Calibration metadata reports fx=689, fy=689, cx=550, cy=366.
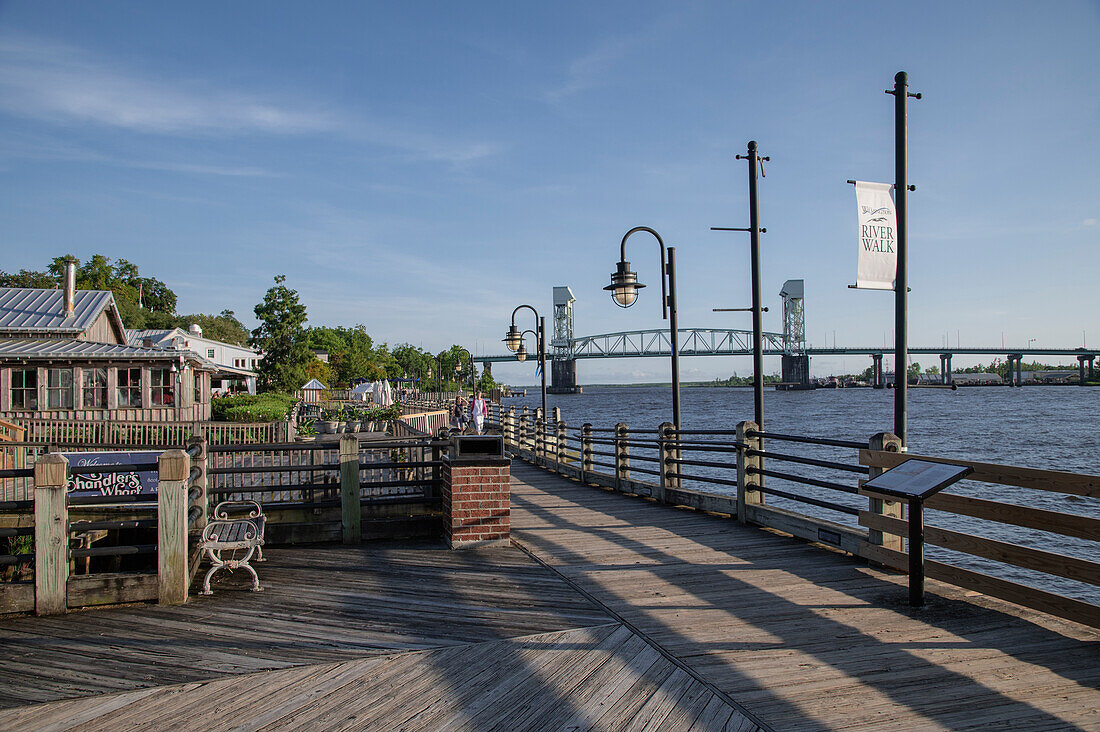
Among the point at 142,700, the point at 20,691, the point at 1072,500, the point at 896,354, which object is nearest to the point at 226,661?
the point at 142,700

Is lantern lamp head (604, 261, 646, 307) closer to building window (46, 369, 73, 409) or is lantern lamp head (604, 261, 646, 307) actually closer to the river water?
the river water

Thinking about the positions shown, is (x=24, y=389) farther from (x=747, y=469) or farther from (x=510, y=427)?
(x=747, y=469)

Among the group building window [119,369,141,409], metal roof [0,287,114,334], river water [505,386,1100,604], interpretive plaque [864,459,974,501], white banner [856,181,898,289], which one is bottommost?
river water [505,386,1100,604]

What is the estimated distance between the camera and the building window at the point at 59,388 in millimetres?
18875

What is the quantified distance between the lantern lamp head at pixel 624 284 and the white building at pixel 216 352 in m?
26.0

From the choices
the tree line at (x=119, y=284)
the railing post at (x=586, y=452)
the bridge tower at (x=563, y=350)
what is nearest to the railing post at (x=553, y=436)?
the railing post at (x=586, y=452)

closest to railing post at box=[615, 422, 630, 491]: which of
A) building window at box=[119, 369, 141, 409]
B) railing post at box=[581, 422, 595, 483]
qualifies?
railing post at box=[581, 422, 595, 483]

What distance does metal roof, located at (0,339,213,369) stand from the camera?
18016 mm

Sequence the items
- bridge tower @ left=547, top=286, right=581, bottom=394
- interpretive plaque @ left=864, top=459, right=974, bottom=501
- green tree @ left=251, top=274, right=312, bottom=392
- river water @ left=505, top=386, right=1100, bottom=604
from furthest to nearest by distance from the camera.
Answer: bridge tower @ left=547, top=286, right=581, bottom=394 < green tree @ left=251, top=274, right=312, bottom=392 < river water @ left=505, top=386, right=1100, bottom=604 < interpretive plaque @ left=864, top=459, right=974, bottom=501

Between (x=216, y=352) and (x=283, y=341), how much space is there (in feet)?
20.9

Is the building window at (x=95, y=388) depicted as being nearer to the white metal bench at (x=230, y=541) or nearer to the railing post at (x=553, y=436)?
the railing post at (x=553, y=436)

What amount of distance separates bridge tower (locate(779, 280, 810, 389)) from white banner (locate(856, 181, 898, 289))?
463 ft

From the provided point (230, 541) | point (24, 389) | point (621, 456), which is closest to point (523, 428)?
point (621, 456)

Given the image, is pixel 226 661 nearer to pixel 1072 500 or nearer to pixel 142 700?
pixel 142 700
